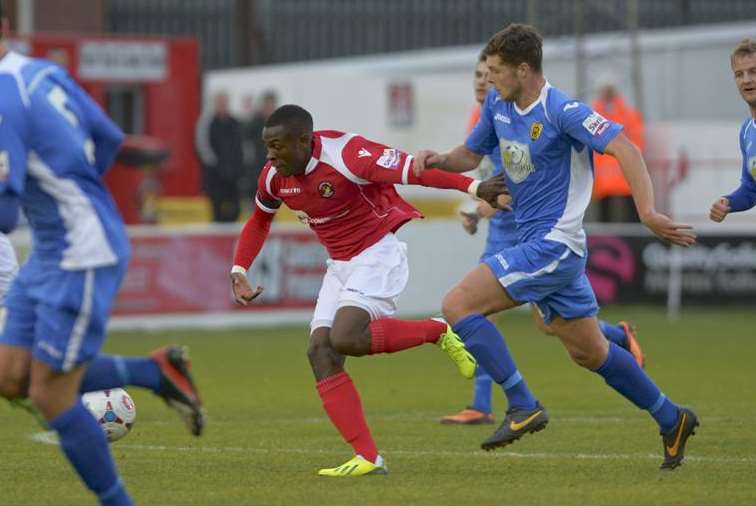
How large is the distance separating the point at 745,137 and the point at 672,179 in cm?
1260

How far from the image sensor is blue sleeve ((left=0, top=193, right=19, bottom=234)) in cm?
629

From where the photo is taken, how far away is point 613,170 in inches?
856

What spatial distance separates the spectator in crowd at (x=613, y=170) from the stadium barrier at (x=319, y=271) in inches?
53.6

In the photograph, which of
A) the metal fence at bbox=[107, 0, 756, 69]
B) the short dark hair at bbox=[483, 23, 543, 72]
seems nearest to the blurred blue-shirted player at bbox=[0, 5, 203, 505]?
the short dark hair at bbox=[483, 23, 543, 72]

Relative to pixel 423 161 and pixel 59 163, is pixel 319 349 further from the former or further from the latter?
pixel 59 163

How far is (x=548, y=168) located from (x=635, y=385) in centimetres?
110

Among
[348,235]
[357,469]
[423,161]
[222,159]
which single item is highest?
[423,161]

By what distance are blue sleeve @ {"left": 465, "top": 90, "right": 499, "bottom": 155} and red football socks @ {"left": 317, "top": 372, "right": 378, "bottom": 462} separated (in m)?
1.34

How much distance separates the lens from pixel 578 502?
7273mm

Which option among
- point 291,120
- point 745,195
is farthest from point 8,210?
point 745,195

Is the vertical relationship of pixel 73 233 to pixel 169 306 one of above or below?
above

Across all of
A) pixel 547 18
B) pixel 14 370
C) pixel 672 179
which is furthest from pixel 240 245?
pixel 547 18

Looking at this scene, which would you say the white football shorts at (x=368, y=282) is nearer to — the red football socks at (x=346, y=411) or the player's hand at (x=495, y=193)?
the red football socks at (x=346, y=411)

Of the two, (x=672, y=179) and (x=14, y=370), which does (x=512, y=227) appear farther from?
(x=672, y=179)
